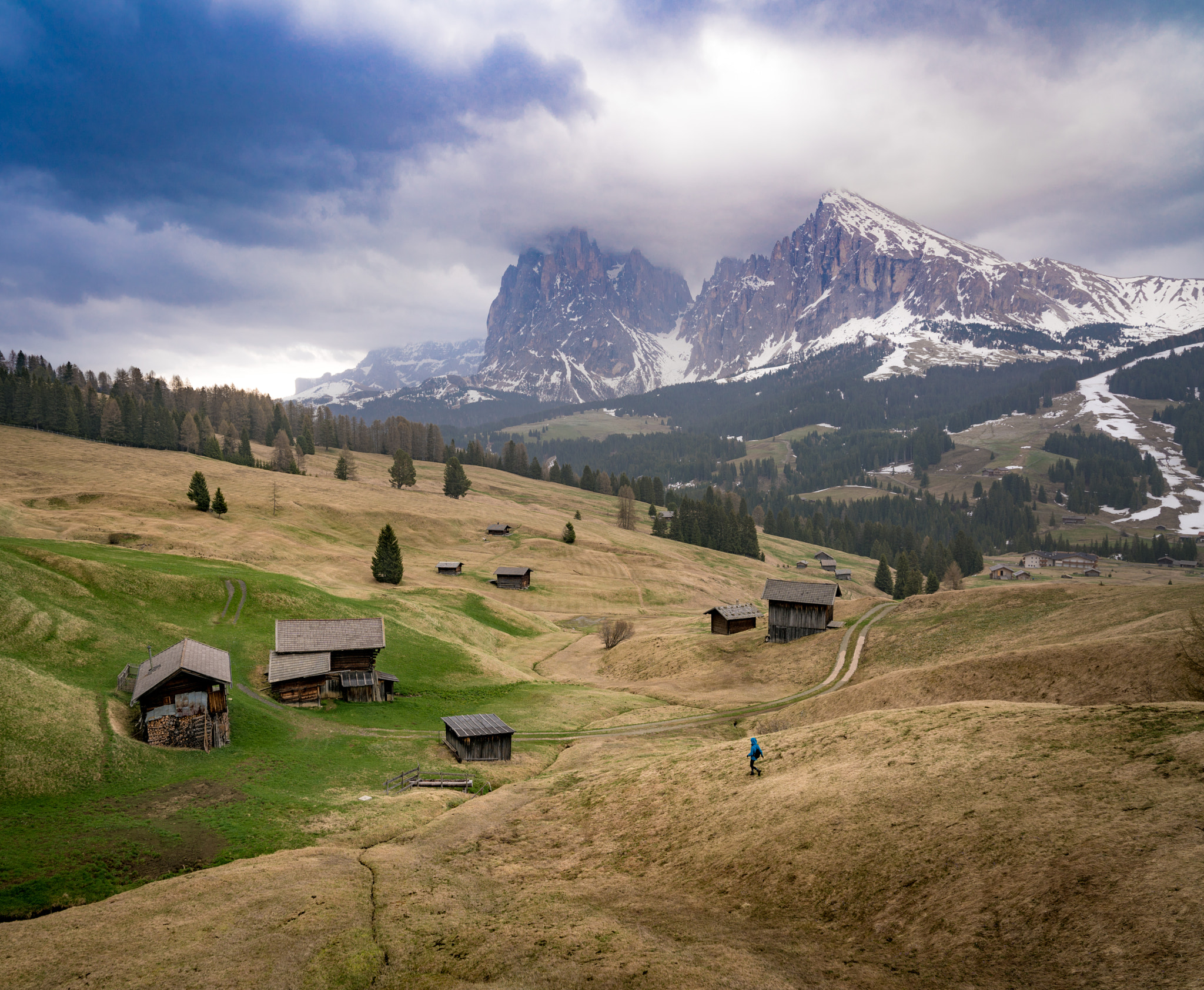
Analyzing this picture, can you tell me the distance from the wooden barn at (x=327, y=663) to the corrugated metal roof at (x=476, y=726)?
12.0 m

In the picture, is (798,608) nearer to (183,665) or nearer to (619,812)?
(619,812)

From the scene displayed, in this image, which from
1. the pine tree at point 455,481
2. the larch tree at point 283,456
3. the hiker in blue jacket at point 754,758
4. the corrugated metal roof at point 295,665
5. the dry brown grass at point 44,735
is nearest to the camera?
the dry brown grass at point 44,735

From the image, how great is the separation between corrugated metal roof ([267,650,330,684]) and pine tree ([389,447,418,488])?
4866 inches

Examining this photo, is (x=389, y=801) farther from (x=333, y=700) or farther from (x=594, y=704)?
(x=594, y=704)

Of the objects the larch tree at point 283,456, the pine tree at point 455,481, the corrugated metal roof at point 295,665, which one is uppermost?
the larch tree at point 283,456

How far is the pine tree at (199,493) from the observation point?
349 feet

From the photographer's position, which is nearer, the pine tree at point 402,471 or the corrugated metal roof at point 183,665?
the corrugated metal roof at point 183,665

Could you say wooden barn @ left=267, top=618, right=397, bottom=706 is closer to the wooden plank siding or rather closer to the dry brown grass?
the dry brown grass

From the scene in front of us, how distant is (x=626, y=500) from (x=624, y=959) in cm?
16527

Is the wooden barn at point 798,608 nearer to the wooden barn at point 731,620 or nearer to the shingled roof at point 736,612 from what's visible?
the wooden barn at point 731,620

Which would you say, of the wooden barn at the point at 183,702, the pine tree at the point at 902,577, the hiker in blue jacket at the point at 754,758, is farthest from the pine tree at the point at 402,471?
the hiker in blue jacket at the point at 754,758

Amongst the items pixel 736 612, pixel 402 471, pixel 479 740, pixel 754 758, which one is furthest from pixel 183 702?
pixel 402 471

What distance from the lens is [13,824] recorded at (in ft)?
83.4

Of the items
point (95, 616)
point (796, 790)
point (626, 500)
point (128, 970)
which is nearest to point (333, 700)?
point (95, 616)
